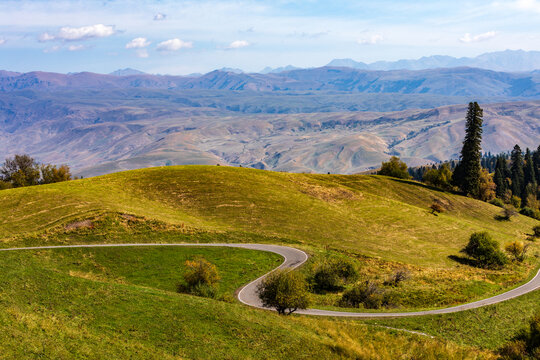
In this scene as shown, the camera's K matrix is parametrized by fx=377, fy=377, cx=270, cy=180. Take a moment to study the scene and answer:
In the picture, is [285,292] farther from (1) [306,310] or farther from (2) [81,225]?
(2) [81,225]

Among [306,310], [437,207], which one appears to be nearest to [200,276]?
[306,310]

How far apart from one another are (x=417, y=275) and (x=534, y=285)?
15.3 meters

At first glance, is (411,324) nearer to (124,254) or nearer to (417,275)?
(417,275)

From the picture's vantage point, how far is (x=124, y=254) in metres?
47.7

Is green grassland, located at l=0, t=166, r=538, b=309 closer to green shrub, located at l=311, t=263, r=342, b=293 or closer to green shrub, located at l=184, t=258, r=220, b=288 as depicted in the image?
green shrub, located at l=311, t=263, r=342, b=293

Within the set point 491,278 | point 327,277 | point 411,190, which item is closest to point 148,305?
point 327,277

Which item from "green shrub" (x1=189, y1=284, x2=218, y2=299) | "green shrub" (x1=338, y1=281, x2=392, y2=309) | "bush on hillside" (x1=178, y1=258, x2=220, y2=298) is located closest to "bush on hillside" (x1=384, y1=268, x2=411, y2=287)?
"green shrub" (x1=338, y1=281, x2=392, y2=309)

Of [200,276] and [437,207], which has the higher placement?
[200,276]

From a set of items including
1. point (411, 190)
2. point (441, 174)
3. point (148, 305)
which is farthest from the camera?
point (441, 174)

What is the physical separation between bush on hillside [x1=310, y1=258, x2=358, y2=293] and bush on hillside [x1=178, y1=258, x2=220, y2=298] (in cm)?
1411

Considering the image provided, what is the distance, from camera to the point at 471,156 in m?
106

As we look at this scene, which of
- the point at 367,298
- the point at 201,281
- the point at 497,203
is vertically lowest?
the point at 497,203

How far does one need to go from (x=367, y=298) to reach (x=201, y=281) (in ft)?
58.4

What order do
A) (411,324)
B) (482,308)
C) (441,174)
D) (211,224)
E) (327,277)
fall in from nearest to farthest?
(411,324) → (482,308) → (327,277) → (211,224) → (441,174)
